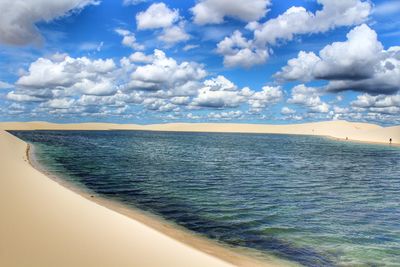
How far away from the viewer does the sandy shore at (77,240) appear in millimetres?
8219

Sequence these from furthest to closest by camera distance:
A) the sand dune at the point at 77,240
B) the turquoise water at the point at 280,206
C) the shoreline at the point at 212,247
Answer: the turquoise water at the point at 280,206
the shoreline at the point at 212,247
the sand dune at the point at 77,240

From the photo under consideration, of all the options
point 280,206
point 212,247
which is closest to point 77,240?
point 212,247

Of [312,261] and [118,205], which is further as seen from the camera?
[118,205]

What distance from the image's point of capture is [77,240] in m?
9.52

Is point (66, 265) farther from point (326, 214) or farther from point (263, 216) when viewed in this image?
point (326, 214)

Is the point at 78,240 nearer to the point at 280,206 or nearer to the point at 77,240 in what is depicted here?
the point at 77,240

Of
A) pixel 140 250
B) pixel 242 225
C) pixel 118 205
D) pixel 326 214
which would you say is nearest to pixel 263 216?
pixel 242 225

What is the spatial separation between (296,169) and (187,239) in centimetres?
2682

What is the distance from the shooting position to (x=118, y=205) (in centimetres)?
1884

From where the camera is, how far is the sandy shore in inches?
324

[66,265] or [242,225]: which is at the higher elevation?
[66,265]

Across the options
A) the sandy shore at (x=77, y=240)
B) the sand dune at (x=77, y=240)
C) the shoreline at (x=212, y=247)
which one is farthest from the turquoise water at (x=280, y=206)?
the sand dune at (x=77, y=240)

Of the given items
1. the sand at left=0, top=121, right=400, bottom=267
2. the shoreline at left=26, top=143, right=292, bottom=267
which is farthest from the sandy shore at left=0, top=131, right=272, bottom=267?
the shoreline at left=26, top=143, right=292, bottom=267

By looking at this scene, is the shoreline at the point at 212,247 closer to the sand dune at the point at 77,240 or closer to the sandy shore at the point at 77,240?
the sandy shore at the point at 77,240
